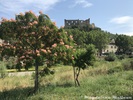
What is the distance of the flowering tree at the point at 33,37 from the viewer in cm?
795

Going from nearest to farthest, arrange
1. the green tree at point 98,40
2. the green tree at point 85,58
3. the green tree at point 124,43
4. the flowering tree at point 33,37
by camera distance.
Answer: the flowering tree at point 33,37 < the green tree at point 85,58 < the green tree at point 98,40 < the green tree at point 124,43

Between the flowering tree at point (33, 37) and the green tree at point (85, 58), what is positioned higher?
the flowering tree at point (33, 37)

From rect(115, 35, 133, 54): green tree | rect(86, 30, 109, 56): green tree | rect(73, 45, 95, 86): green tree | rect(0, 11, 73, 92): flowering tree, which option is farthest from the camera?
rect(115, 35, 133, 54): green tree

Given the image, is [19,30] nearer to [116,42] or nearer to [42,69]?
[42,69]

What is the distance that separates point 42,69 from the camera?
356 inches

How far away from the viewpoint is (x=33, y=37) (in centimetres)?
820

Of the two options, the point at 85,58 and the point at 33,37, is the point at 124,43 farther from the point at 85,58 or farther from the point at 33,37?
the point at 33,37

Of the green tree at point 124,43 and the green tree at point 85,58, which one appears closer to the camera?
the green tree at point 85,58

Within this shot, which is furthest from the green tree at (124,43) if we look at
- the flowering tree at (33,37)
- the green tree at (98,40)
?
the flowering tree at (33,37)

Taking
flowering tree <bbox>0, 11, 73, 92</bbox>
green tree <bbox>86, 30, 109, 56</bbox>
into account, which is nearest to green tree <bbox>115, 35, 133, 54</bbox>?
green tree <bbox>86, 30, 109, 56</bbox>

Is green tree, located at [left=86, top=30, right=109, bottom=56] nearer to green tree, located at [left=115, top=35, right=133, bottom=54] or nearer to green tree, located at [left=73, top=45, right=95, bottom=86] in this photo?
green tree, located at [left=115, top=35, right=133, bottom=54]

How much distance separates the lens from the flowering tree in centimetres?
795

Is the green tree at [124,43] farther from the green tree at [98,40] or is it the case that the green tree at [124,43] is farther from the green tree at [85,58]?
the green tree at [85,58]

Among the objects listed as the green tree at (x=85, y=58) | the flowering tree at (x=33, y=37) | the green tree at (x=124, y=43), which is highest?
the green tree at (x=124, y=43)
